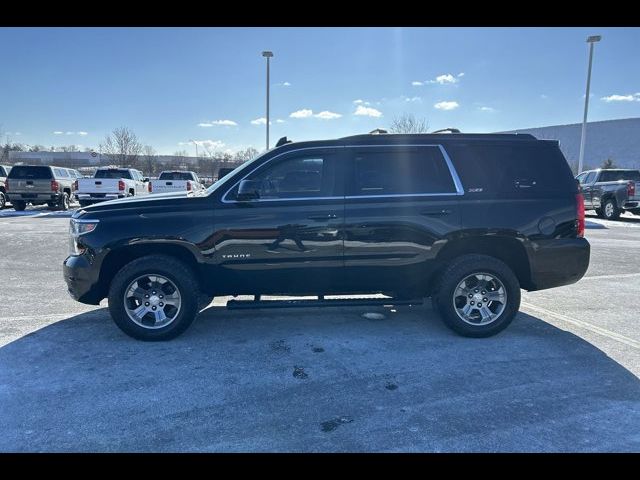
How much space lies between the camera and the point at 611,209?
17.3 m

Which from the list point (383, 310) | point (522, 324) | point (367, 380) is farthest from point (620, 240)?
point (367, 380)

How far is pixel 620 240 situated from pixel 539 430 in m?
11.4

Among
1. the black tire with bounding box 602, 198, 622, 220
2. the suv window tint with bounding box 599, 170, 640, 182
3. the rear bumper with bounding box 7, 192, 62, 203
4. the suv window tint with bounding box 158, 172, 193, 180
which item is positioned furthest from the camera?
the suv window tint with bounding box 158, 172, 193, 180

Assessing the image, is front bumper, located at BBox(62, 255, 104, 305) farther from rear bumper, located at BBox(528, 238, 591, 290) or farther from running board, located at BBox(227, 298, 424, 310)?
rear bumper, located at BBox(528, 238, 591, 290)

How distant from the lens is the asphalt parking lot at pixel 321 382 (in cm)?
275

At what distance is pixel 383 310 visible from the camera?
5.42 metres

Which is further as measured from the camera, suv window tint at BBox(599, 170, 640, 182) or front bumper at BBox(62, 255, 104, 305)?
suv window tint at BBox(599, 170, 640, 182)

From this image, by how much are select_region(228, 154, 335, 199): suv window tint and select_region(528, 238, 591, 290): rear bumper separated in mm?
2353

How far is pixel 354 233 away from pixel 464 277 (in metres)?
1.28

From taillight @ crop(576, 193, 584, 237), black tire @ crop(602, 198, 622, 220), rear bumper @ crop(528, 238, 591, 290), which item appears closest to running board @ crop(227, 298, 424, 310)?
rear bumper @ crop(528, 238, 591, 290)

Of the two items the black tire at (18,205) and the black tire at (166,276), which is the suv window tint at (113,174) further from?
the black tire at (166,276)

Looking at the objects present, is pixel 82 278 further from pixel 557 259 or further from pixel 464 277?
pixel 557 259

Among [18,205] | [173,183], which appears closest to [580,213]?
[173,183]

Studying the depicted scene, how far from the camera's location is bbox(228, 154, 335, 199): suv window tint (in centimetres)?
435
